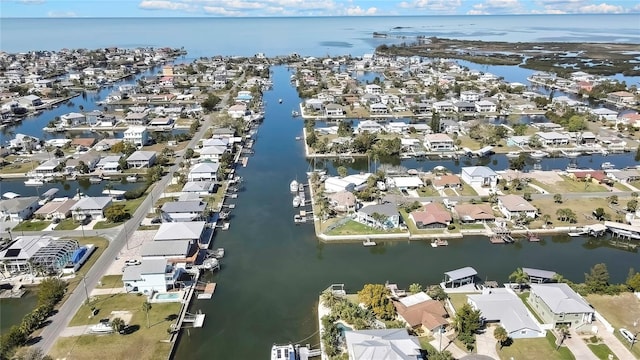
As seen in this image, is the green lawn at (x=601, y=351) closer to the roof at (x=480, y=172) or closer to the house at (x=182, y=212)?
the roof at (x=480, y=172)

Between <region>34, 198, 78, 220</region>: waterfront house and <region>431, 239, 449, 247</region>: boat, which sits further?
<region>34, 198, 78, 220</region>: waterfront house

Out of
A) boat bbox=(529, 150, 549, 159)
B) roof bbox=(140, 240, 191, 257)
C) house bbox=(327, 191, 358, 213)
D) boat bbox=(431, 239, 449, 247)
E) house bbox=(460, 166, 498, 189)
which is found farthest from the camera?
boat bbox=(529, 150, 549, 159)

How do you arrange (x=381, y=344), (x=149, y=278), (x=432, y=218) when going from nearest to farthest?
1. (x=381, y=344)
2. (x=149, y=278)
3. (x=432, y=218)

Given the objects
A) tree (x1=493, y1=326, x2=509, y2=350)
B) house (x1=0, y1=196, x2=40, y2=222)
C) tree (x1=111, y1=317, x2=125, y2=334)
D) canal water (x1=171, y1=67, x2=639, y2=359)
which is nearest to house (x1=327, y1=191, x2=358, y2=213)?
canal water (x1=171, y1=67, x2=639, y2=359)

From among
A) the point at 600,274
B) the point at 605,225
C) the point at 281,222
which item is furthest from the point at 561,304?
the point at 281,222

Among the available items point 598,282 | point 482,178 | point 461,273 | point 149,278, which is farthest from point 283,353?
point 482,178

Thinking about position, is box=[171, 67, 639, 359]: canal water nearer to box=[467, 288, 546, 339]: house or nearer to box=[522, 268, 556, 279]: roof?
box=[522, 268, 556, 279]: roof

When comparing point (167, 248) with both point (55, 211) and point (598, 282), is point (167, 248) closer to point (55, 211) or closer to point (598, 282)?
point (55, 211)
